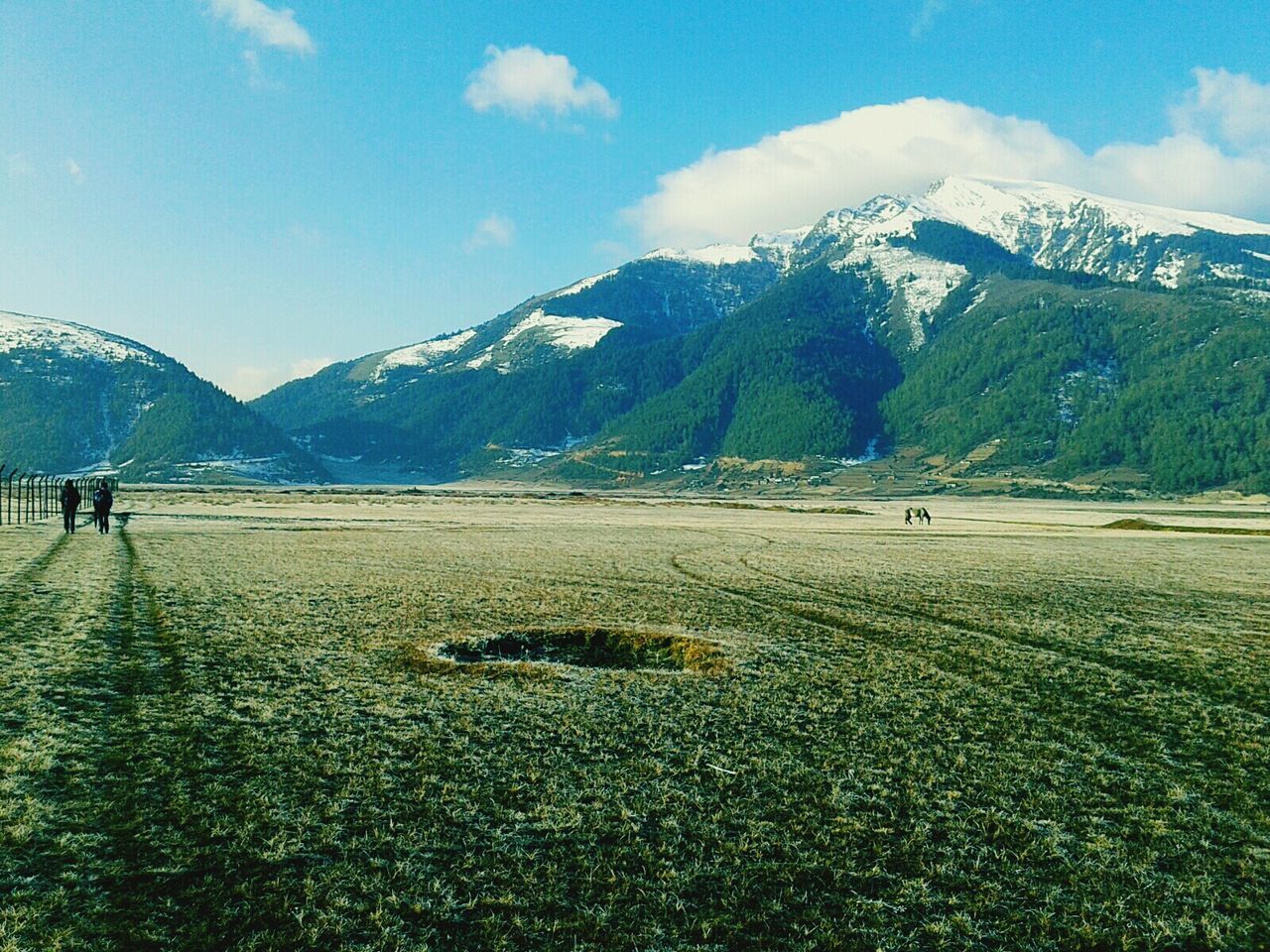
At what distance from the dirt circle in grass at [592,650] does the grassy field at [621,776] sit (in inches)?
4.2

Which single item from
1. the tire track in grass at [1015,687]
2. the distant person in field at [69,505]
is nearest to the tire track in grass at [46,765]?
the tire track in grass at [1015,687]

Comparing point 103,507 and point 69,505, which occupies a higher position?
point 69,505

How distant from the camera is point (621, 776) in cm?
1019

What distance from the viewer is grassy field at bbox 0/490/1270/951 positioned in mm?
6965

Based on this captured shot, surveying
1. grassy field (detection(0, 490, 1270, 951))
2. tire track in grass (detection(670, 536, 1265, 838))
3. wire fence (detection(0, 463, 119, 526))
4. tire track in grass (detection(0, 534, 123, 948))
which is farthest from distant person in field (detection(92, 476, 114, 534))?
tire track in grass (detection(670, 536, 1265, 838))

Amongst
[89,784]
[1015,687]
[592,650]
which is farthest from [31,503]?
[1015,687]

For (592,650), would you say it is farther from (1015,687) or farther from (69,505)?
(69,505)

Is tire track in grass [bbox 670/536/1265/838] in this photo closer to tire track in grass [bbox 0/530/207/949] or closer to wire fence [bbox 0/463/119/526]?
tire track in grass [bbox 0/530/207/949]

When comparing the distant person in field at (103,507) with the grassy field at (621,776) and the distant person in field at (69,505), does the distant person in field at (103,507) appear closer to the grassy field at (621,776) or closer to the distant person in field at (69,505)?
the distant person in field at (69,505)

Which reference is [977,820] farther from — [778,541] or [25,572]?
[778,541]

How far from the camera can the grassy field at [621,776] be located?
6965 mm

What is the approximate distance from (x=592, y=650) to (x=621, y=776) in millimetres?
8838

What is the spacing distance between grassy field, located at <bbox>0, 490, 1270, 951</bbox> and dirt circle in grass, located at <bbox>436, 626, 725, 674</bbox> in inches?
4.2

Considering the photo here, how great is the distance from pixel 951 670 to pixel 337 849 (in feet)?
40.9
